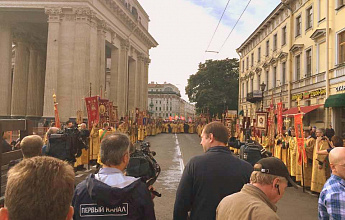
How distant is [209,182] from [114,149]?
98 cm

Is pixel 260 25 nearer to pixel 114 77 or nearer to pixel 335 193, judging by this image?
pixel 114 77

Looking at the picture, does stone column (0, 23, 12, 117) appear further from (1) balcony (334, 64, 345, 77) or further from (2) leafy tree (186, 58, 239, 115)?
(2) leafy tree (186, 58, 239, 115)

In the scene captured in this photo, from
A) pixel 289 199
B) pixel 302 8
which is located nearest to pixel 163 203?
pixel 289 199

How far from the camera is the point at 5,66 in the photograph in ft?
90.1

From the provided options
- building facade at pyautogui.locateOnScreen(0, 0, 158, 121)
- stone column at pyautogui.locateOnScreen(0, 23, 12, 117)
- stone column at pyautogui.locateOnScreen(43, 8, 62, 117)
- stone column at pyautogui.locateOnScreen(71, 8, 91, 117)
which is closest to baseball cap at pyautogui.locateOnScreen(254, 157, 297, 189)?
building facade at pyautogui.locateOnScreen(0, 0, 158, 121)

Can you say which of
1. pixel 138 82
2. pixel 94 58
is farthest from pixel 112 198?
pixel 138 82

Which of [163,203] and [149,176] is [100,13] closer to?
[163,203]

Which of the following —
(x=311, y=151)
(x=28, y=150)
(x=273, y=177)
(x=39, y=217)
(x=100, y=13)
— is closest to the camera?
(x=39, y=217)

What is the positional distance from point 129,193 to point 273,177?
1.06 meters

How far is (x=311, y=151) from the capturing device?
9148 millimetres

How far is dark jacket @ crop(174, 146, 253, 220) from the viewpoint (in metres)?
2.82

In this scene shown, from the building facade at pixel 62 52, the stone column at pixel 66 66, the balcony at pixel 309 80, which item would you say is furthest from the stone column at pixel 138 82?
the balcony at pixel 309 80

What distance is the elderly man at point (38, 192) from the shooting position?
4.25 feet

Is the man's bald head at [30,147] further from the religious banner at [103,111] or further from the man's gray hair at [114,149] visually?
the religious banner at [103,111]
